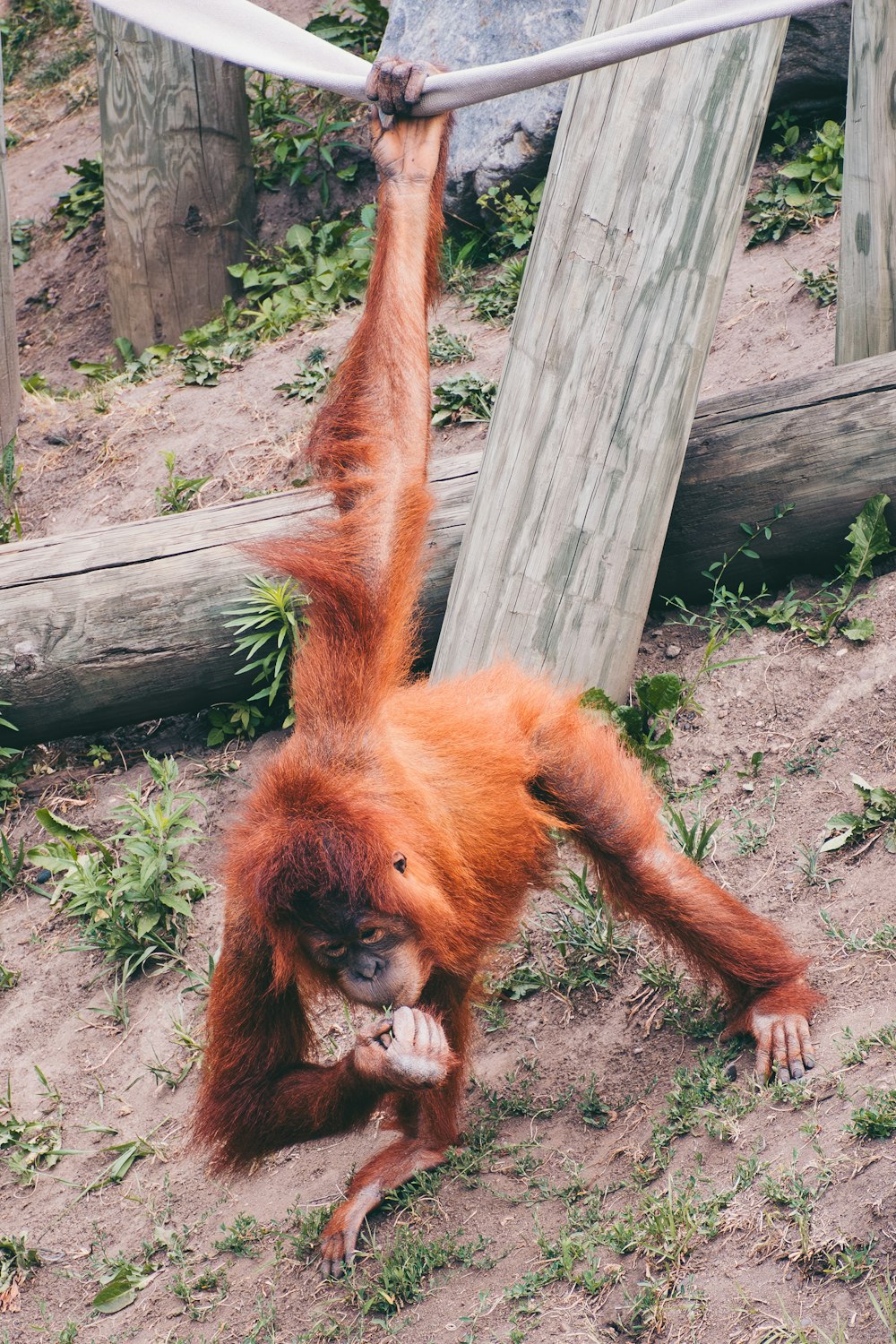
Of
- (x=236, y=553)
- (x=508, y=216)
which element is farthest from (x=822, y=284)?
(x=236, y=553)

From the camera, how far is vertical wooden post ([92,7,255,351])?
6.92m

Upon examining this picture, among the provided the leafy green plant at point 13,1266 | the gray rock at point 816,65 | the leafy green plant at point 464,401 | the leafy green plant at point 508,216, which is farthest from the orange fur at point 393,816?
the gray rock at point 816,65

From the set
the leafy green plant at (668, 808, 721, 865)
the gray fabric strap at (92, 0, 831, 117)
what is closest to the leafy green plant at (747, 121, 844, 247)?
the gray fabric strap at (92, 0, 831, 117)

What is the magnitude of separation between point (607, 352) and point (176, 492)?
2604 millimetres

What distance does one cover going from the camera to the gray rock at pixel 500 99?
6.81m

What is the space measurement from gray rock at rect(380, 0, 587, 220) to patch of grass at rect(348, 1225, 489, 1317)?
5323mm

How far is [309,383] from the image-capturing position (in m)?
6.46

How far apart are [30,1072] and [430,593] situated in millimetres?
2135

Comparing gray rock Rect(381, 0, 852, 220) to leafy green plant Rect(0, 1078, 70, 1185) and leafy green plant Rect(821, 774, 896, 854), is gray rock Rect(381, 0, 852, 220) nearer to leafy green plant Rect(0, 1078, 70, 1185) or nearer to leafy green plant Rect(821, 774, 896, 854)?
leafy green plant Rect(821, 774, 896, 854)

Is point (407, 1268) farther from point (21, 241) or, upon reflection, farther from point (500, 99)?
point (21, 241)

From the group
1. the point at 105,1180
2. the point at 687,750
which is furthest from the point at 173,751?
the point at 687,750

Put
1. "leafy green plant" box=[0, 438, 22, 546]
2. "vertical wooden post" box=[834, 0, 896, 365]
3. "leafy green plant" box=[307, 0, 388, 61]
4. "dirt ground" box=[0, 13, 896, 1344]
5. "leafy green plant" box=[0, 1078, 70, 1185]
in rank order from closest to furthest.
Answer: "dirt ground" box=[0, 13, 896, 1344] < "leafy green plant" box=[0, 1078, 70, 1185] < "vertical wooden post" box=[834, 0, 896, 365] < "leafy green plant" box=[0, 438, 22, 546] < "leafy green plant" box=[307, 0, 388, 61]

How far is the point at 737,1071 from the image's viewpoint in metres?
3.35

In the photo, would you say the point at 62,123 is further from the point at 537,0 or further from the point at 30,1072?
the point at 30,1072
